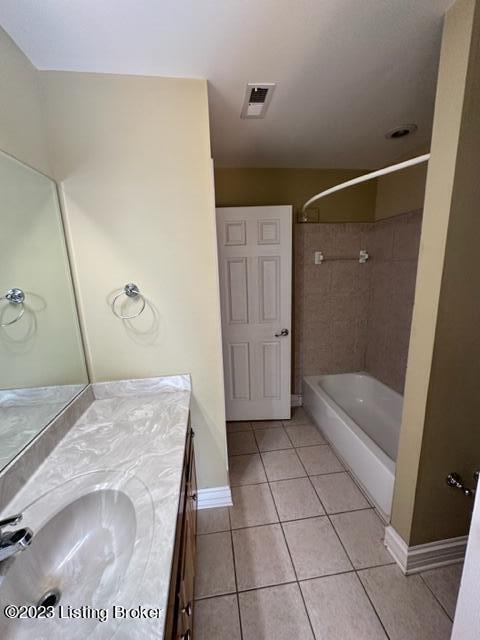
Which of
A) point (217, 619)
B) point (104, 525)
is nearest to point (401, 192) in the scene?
point (104, 525)

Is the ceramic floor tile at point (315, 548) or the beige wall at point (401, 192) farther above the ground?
the beige wall at point (401, 192)

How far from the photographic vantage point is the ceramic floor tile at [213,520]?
1.58 m

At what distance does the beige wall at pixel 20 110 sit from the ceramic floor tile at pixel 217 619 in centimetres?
210

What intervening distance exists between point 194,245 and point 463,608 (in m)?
1.59

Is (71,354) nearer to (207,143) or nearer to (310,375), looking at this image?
(207,143)

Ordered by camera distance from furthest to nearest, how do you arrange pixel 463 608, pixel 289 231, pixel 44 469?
1. pixel 289 231
2. pixel 44 469
3. pixel 463 608

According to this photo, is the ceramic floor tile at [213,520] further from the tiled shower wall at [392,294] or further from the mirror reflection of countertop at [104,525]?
the tiled shower wall at [392,294]

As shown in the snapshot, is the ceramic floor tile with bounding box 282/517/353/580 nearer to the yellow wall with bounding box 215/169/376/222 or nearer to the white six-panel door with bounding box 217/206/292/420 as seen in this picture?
the white six-panel door with bounding box 217/206/292/420

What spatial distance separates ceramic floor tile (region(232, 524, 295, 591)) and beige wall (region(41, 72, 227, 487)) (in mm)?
814

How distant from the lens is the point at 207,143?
52.0 inches

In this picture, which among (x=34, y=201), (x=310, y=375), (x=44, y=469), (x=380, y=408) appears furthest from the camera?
(x=310, y=375)

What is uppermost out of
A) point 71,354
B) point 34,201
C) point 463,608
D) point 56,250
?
point 34,201

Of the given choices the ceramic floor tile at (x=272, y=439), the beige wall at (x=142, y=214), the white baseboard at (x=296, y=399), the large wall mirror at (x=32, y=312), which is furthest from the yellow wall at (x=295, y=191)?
the ceramic floor tile at (x=272, y=439)

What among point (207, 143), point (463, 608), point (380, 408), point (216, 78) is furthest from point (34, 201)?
point (380, 408)
